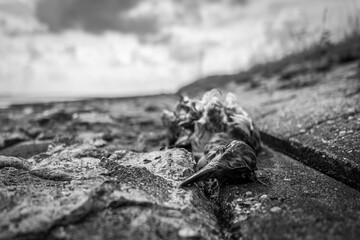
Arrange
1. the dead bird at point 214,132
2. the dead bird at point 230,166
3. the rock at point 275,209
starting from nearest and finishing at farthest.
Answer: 1. the rock at point 275,209
2. the dead bird at point 230,166
3. the dead bird at point 214,132

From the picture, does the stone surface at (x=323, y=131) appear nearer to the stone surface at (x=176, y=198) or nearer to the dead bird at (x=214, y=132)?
the stone surface at (x=176, y=198)

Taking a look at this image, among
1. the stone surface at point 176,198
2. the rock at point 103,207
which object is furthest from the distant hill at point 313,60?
the rock at point 103,207

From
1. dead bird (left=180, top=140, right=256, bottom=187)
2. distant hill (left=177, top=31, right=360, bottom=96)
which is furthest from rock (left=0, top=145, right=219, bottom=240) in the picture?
distant hill (left=177, top=31, right=360, bottom=96)

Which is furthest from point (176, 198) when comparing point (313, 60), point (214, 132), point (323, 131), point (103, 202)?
point (313, 60)

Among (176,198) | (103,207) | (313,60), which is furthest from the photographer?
(313,60)

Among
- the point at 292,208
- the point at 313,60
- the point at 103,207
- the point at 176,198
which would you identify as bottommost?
the point at 292,208

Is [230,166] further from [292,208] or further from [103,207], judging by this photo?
[103,207]

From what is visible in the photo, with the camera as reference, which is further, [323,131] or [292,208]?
[323,131]

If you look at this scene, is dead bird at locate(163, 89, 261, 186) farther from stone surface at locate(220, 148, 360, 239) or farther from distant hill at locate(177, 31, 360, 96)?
distant hill at locate(177, 31, 360, 96)
